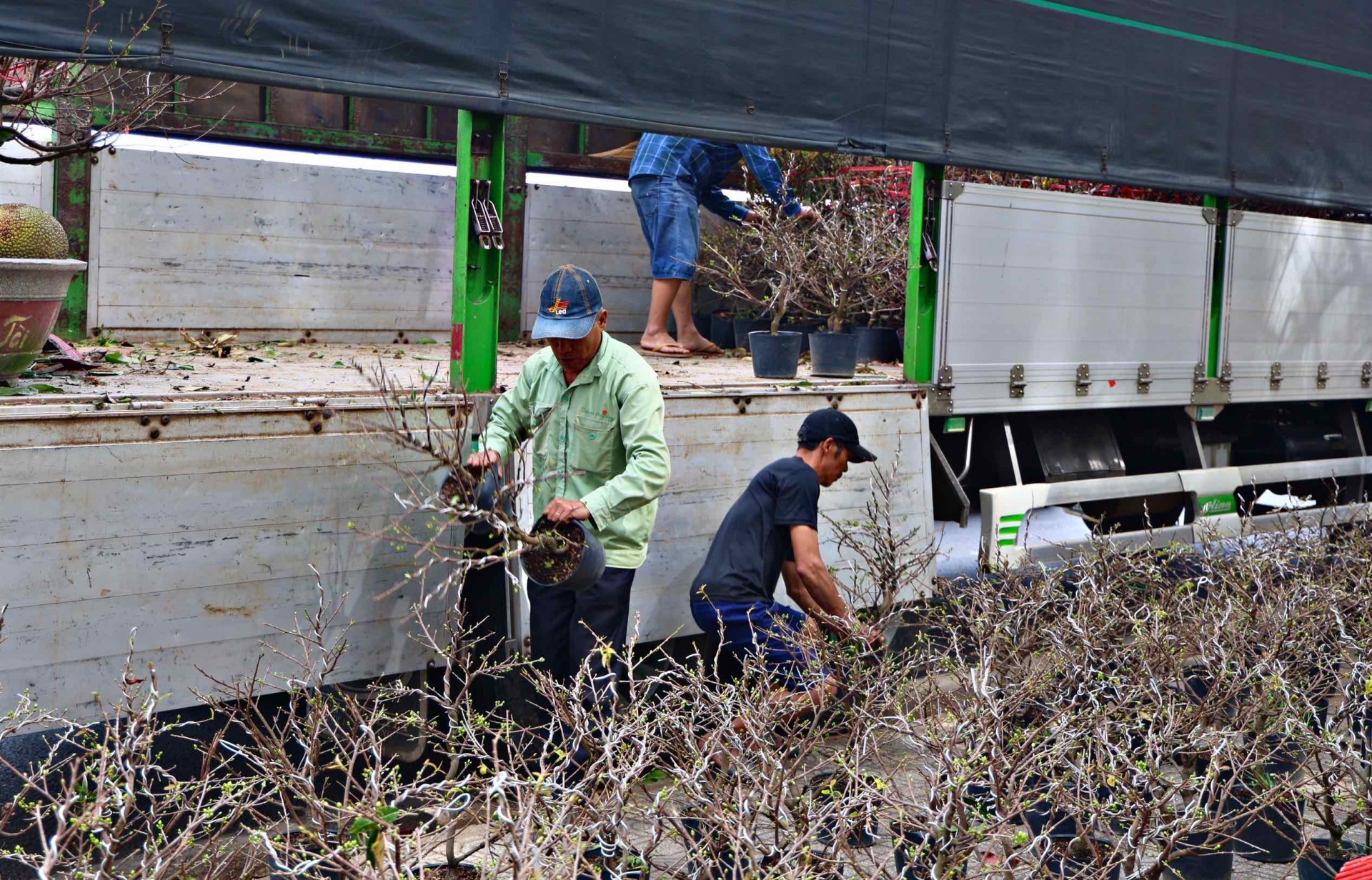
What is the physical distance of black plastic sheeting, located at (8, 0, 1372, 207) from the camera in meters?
4.11

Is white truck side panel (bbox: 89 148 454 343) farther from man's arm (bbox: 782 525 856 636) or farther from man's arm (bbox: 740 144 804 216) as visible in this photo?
man's arm (bbox: 782 525 856 636)

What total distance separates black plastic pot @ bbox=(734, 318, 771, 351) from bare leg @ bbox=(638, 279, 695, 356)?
45 cm

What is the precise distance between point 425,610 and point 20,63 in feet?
7.80

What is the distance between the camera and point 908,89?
5.79 m

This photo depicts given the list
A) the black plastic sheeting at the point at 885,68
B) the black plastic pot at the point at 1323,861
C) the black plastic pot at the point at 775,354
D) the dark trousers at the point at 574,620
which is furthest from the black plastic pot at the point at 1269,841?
the black plastic sheeting at the point at 885,68

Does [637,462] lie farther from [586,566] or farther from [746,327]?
[746,327]

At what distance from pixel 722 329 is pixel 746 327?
1.11 ft

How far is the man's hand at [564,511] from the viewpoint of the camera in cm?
400

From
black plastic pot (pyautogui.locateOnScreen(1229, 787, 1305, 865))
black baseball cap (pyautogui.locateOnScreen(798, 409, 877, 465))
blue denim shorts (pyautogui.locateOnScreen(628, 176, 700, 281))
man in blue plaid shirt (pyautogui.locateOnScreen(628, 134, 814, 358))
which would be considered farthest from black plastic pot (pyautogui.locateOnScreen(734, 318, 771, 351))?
black plastic pot (pyautogui.locateOnScreen(1229, 787, 1305, 865))

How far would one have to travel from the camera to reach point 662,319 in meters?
6.88

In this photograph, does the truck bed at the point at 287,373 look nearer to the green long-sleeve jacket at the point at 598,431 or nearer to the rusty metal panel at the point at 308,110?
the green long-sleeve jacket at the point at 598,431

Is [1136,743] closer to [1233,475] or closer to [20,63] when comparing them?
[1233,475]

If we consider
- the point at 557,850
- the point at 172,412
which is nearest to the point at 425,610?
the point at 172,412

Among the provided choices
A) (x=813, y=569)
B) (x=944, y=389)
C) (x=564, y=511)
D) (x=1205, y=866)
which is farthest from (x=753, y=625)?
(x=944, y=389)
